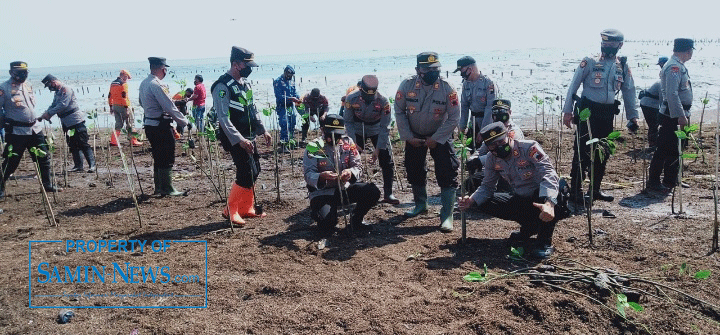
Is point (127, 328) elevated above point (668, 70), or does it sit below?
below

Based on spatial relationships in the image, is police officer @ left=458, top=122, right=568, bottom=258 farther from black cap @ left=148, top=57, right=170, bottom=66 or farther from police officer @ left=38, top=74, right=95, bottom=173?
police officer @ left=38, top=74, right=95, bottom=173

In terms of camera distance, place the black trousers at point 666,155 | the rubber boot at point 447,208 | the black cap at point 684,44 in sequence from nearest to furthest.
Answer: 1. the rubber boot at point 447,208
2. the black cap at point 684,44
3. the black trousers at point 666,155

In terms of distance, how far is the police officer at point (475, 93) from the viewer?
6.38 m

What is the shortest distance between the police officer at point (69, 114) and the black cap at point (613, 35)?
25.4 feet

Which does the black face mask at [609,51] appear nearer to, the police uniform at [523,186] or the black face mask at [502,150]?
the police uniform at [523,186]

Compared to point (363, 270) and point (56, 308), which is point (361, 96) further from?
point (56, 308)

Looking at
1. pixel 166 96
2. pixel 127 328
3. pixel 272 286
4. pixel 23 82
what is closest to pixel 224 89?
pixel 166 96

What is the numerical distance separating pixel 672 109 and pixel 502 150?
3.11 metres

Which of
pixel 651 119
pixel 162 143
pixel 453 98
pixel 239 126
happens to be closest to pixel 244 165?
pixel 239 126

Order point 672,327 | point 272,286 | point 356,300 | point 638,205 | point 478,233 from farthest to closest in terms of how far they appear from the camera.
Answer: point 638,205 → point 478,233 → point 272,286 → point 356,300 → point 672,327

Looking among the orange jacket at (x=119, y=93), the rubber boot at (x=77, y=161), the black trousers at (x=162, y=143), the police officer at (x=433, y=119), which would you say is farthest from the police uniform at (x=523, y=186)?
the orange jacket at (x=119, y=93)

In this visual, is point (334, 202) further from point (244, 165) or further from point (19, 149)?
point (19, 149)

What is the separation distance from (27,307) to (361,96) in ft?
12.9

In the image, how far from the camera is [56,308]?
3.60 metres
